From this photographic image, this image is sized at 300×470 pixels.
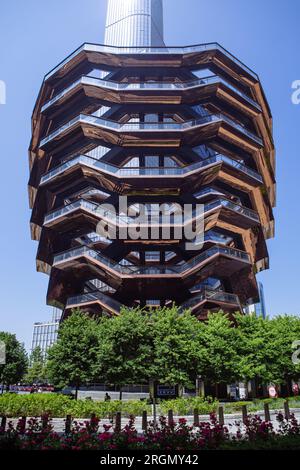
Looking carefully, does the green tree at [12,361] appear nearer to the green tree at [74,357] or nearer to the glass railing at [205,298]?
the green tree at [74,357]

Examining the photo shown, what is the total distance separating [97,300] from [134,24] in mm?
63781

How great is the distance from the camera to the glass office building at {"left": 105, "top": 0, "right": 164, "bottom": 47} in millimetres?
78500

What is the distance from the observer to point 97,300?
137 ft

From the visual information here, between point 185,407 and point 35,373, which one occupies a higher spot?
point 35,373

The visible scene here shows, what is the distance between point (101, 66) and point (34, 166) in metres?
16.6

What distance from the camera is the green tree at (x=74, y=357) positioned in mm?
32156

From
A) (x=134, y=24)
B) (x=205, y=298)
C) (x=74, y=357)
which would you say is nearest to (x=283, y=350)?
(x=205, y=298)

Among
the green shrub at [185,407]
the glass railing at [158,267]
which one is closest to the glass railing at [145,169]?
the glass railing at [158,267]

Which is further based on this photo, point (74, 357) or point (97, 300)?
point (97, 300)

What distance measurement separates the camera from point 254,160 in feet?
171

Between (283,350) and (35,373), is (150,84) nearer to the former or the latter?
(283,350)

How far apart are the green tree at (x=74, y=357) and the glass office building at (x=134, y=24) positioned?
63.2 meters

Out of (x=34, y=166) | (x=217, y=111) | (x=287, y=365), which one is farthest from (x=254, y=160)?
(x=34, y=166)

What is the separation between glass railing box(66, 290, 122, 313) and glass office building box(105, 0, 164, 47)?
55.6 metres
